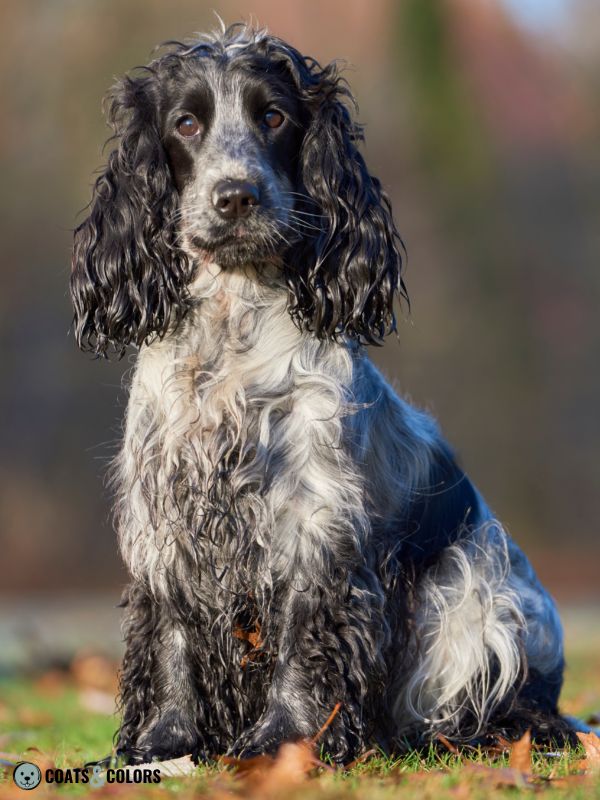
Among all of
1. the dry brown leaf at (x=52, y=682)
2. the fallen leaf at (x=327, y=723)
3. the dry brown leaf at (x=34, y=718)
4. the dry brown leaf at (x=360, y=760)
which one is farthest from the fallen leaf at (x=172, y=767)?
the dry brown leaf at (x=52, y=682)

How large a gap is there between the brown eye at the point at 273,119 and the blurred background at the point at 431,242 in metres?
14.6

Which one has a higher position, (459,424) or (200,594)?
(459,424)

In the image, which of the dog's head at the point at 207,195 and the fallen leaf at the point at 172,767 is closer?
the fallen leaf at the point at 172,767

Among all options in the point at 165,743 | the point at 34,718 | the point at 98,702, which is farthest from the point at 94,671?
the point at 165,743

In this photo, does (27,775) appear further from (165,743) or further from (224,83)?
(224,83)

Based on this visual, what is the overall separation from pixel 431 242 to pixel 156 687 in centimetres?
1867

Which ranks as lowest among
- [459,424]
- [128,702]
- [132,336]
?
[128,702]

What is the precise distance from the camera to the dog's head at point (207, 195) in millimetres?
5004

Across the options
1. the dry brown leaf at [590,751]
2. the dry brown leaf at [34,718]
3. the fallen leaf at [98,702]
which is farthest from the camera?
the fallen leaf at [98,702]

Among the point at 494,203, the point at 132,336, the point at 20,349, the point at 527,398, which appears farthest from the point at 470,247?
the point at 132,336

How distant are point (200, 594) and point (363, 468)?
31.5 inches

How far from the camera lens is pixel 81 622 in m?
13.4

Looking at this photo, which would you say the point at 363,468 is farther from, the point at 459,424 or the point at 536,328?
the point at 536,328

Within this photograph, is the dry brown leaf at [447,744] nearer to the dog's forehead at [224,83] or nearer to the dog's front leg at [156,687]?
the dog's front leg at [156,687]
